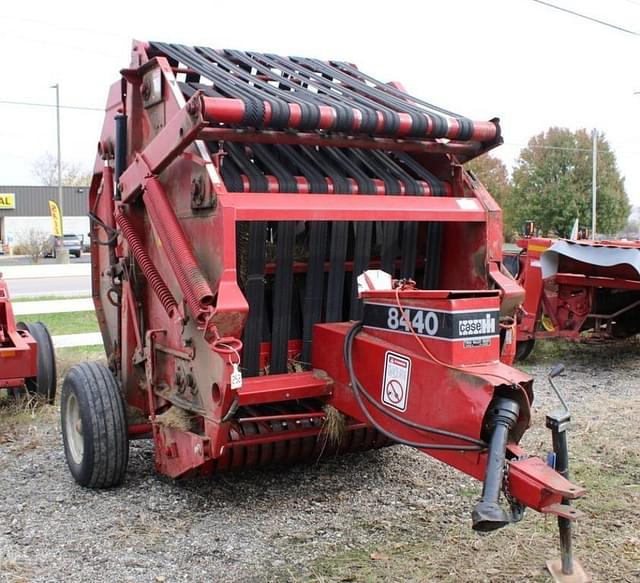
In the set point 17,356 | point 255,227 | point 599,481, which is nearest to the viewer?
point 255,227

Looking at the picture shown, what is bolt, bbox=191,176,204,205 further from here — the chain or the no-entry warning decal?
the chain

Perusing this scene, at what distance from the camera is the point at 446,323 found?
136 inches

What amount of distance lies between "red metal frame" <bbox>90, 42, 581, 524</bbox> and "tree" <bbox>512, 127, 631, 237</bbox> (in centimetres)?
3712

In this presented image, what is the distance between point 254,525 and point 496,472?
1.72 metres

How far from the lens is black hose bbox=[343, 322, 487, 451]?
10.8 feet

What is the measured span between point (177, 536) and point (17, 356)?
299 cm

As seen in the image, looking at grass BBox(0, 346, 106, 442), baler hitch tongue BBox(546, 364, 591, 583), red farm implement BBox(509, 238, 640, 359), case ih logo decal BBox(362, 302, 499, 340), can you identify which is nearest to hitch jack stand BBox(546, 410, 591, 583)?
baler hitch tongue BBox(546, 364, 591, 583)

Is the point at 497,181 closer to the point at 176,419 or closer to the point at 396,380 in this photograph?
the point at 176,419

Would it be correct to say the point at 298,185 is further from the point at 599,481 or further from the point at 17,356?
the point at 17,356

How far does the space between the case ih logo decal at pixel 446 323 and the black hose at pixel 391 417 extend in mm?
288

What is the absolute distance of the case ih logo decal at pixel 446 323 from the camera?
135 inches

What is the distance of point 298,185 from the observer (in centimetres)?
429

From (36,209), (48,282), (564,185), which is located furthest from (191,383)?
(36,209)

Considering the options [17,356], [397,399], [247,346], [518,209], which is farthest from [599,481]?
[518,209]
